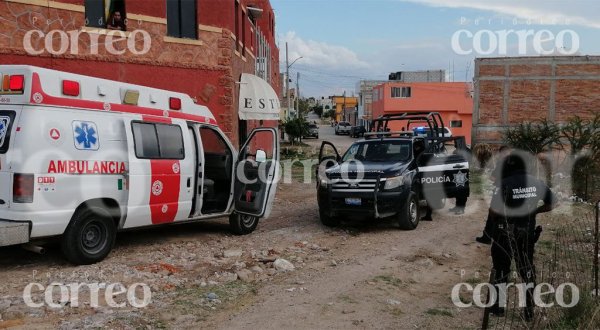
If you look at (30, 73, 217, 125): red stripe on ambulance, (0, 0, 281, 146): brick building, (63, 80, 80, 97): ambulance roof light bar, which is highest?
(0, 0, 281, 146): brick building

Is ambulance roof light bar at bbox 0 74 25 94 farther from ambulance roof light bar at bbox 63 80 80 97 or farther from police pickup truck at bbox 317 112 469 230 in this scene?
police pickup truck at bbox 317 112 469 230

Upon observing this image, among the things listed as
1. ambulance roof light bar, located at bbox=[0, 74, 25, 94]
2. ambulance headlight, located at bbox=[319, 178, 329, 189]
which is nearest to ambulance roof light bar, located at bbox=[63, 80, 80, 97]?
ambulance roof light bar, located at bbox=[0, 74, 25, 94]

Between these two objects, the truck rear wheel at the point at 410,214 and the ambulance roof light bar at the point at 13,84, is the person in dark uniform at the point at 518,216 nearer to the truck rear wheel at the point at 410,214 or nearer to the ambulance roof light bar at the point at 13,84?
the truck rear wheel at the point at 410,214

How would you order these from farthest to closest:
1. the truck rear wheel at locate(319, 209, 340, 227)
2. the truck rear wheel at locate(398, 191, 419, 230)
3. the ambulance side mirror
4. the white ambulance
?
1. the truck rear wheel at locate(319, 209, 340, 227)
2. the truck rear wheel at locate(398, 191, 419, 230)
3. the ambulance side mirror
4. the white ambulance

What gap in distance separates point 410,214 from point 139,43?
8568mm

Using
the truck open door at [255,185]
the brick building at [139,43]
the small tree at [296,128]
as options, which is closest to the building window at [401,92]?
the small tree at [296,128]

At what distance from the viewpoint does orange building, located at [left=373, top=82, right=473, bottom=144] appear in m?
58.6

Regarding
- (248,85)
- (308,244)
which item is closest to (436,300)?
(308,244)

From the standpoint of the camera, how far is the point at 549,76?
34281 millimetres

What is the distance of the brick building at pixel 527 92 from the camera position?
112ft

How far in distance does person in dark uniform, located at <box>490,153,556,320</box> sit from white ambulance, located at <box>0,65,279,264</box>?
175 inches

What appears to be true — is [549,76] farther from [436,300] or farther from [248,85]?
[436,300]

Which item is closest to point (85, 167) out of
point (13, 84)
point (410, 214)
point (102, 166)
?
point (102, 166)

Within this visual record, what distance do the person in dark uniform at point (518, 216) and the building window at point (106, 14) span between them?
37.5ft
